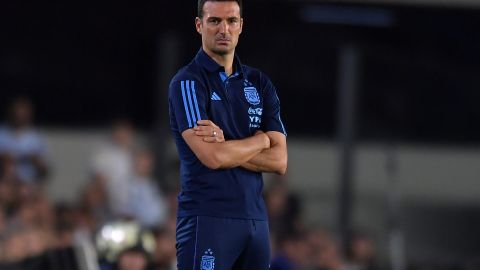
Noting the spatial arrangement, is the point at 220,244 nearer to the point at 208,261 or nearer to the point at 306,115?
the point at 208,261

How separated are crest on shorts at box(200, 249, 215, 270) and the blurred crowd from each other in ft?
11.7

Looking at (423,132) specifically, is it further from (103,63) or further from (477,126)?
(103,63)

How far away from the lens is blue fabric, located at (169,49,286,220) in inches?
235

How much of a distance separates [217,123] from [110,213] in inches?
262

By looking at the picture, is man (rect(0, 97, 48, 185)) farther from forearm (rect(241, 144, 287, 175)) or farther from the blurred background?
forearm (rect(241, 144, 287, 175))

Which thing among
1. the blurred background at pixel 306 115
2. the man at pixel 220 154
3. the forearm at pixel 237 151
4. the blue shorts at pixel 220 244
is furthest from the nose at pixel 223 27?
the blurred background at pixel 306 115

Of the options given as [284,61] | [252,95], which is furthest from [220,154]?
[284,61]

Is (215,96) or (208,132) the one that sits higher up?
(215,96)

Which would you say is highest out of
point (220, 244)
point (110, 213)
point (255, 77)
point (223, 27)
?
point (223, 27)

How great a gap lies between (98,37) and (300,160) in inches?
116

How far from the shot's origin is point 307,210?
1595 centimetres

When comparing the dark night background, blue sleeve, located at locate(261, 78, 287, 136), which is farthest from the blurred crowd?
blue sleeve, located at locate(261, 78, 287, 136)

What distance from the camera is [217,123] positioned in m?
6.07

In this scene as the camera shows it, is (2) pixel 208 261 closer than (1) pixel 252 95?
Yes
